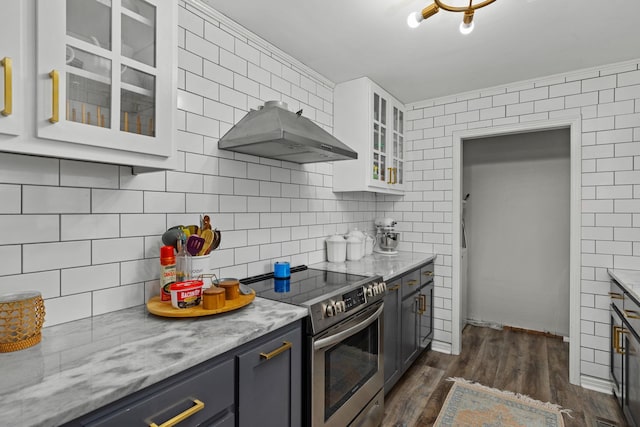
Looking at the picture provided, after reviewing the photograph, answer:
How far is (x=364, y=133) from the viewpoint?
8.87 ft

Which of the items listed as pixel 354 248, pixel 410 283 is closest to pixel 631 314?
pixel 410 283

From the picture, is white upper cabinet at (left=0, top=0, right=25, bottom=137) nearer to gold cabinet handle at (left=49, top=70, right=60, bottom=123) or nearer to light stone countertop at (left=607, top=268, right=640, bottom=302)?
gold cabinet handle at (left=49, top=70, right=60, bottom=123)

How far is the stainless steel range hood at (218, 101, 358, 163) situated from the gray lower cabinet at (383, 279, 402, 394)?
3.28 feet

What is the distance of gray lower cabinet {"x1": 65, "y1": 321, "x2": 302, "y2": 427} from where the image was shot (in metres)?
0.88

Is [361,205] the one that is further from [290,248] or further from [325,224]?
[290,248]

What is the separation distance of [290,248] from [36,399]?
5.53ft

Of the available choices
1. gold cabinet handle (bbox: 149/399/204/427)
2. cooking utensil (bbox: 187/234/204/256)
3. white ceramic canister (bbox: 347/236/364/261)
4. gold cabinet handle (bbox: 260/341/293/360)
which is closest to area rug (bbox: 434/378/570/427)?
white ceramic canister (bbox: 347/236/364/261)

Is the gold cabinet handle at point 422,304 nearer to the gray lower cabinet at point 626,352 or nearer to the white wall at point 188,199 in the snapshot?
the white wall at point 188,199

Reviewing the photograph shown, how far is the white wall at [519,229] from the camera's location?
3.57 metres

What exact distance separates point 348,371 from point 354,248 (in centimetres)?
114

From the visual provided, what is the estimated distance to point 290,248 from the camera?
7.80 feet

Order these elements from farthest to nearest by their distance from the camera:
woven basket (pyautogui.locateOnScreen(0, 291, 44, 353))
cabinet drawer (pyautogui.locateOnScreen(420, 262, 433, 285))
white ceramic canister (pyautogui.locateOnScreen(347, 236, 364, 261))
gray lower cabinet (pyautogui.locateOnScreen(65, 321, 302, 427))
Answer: cabinet drawer (pyautogui.locateOnScreen(420, 262, 433, 285)) < white ceramic canister (pyautogui.locateOnScreen(347, 236, 364, 261)) < woven basket (pyautogui.locateOnScreen(0, 291, 44, 353)) < gray lower cabinet (pyautogui.locateOnScreen(65, 321, 302, 427))

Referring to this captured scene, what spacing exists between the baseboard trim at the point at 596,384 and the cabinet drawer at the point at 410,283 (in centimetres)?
140

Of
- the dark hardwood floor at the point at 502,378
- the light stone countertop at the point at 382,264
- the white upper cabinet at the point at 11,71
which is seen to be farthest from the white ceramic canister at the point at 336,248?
the white upper cabinet at the point at 11,71
